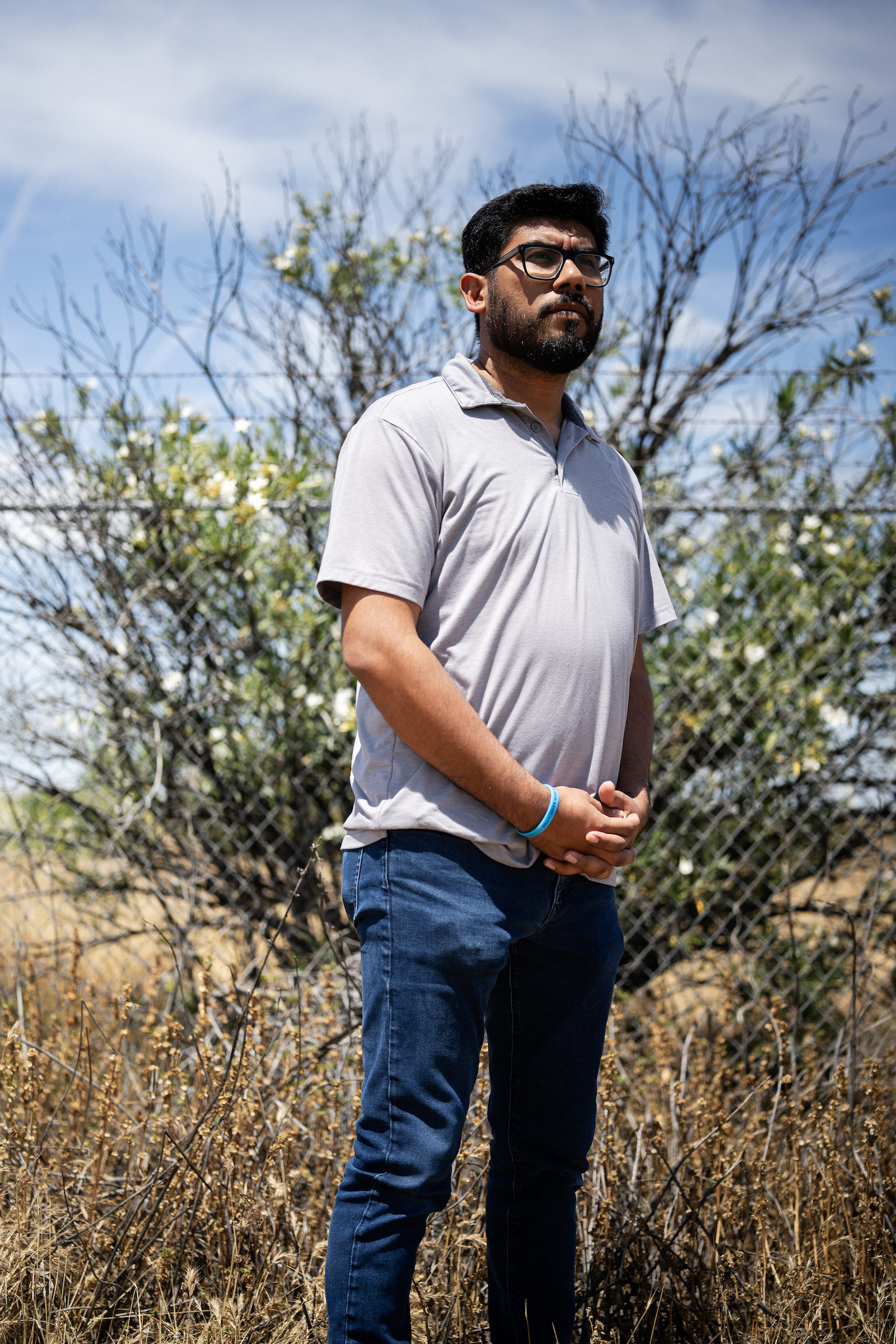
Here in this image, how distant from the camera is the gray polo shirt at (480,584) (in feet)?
5.01

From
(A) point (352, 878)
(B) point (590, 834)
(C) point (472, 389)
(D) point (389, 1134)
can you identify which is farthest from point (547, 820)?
(C) point (472, 389)

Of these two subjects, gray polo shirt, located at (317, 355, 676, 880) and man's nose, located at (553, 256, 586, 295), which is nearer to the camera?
gray polo shirt, located at (317, 355, 676, 880)

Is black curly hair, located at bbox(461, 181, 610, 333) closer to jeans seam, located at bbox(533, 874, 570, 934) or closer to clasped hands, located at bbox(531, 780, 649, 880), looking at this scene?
clasped hands, located at bbox(531, 780, 649, 880)

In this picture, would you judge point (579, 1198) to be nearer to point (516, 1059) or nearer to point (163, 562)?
point (516, 1059)

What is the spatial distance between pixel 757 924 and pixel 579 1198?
5.41 ft

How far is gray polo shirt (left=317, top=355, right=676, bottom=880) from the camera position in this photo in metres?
1.53

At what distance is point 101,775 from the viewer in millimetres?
3576

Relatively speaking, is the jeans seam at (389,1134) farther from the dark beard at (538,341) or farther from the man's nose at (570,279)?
the man's nose at (570,279)

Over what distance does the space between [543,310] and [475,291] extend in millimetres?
181

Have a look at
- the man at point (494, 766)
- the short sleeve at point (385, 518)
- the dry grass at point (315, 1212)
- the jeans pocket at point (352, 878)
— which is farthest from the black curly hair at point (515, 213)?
the dry grass at point (315, 1212)

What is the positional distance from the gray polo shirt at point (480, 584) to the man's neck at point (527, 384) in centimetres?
7

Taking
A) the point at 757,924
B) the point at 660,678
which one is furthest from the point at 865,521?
the point at 757,924

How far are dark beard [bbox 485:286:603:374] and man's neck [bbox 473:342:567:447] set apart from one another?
0.06 ft

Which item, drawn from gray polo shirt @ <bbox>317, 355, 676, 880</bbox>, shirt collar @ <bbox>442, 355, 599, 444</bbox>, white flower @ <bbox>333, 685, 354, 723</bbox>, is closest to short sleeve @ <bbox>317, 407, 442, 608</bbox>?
gray polo shirt @ <bbox>317, 355, 676, 880</bbox>
